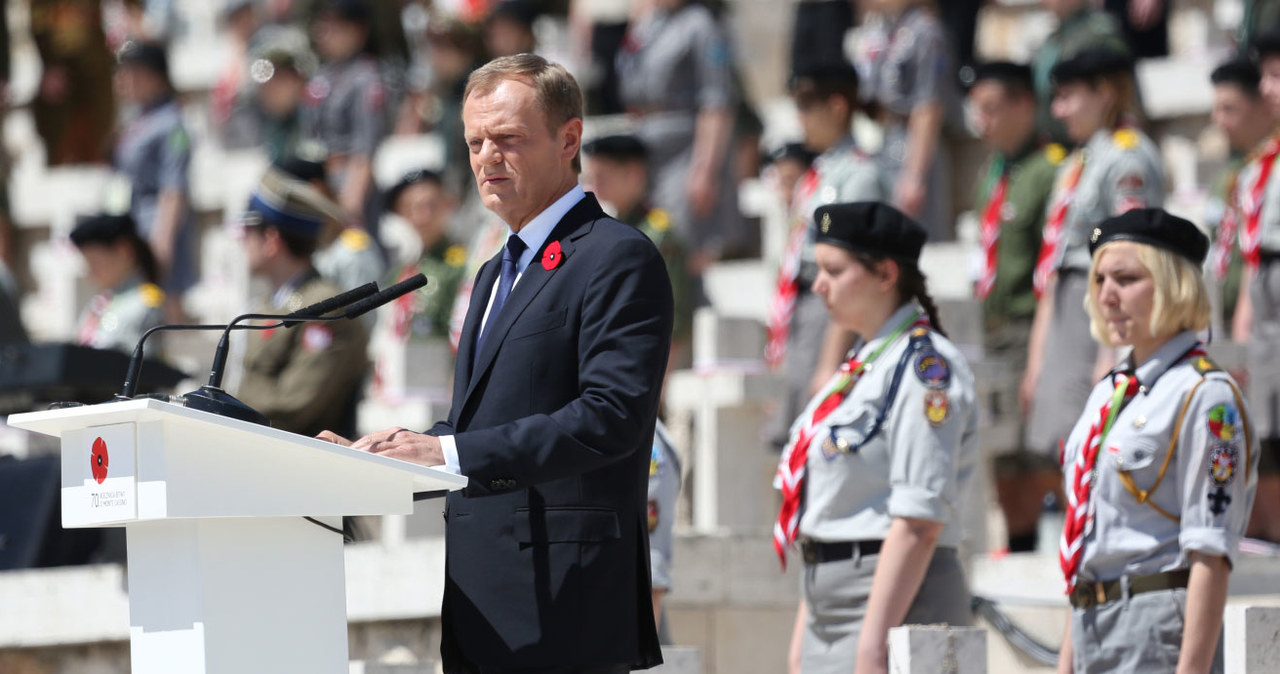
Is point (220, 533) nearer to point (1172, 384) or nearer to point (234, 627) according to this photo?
point (234, 627)

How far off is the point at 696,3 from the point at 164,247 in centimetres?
390

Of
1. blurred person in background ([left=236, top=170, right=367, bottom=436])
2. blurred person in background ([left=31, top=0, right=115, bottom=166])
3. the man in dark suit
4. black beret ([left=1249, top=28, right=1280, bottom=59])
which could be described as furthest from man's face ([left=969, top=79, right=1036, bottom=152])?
blurred person in background ([left=31, top=0, right=115, bottom=166])

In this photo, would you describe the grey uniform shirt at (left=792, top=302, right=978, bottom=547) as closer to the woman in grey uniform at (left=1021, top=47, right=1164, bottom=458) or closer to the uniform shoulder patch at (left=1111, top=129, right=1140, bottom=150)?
the woman in grey uniform at (left=1021, top=47, right=1164, bottom=458)

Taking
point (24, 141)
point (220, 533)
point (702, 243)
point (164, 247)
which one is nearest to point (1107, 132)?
point (702, 243)

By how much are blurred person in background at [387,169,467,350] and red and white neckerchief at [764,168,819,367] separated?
2.08 m

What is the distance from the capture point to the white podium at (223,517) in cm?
340

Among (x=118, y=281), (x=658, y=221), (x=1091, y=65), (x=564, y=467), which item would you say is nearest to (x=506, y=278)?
(x=564, y=467)

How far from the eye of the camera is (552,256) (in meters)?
3.86

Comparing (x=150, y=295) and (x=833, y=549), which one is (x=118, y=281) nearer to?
(x=150, y=295)

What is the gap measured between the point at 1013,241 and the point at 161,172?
6.20 m

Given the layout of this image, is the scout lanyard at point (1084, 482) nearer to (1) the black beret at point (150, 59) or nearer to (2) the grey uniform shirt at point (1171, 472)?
(2) the grey uniform shirt at point (1171, 472)

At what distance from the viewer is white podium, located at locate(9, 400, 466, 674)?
3.40 m

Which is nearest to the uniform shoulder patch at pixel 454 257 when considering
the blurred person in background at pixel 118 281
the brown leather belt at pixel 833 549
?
the blurred person in background at pixel 118 281

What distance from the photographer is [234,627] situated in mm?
3463
